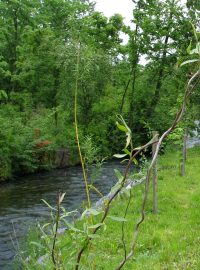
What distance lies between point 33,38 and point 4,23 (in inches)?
92.5

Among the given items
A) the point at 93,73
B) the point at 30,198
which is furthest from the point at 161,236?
the point at 93,73

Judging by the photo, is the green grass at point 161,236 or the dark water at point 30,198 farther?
the dark water at point 30,198

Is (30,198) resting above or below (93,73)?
below

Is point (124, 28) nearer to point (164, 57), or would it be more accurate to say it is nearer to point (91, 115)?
point (164, 57)

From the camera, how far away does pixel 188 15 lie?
91.8ft

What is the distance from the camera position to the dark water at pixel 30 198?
9758 millimetres

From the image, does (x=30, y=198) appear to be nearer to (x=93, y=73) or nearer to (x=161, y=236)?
(x=161, y=236)

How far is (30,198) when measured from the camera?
14.9m

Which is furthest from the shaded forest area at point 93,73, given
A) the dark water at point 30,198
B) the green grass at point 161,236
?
the green grass at point 161,236

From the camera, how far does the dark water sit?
9.76m

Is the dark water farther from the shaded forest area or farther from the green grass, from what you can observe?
the shaded forest area

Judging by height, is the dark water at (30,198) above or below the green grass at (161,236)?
below

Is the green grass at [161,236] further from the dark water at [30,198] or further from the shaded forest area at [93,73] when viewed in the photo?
the shaded forest area at [93,73]

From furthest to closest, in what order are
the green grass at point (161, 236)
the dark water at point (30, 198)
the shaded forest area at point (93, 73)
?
the shaded forest area at point (93, 73) → the dark water at point (30, 198) → the green grass at point (161, 236)
